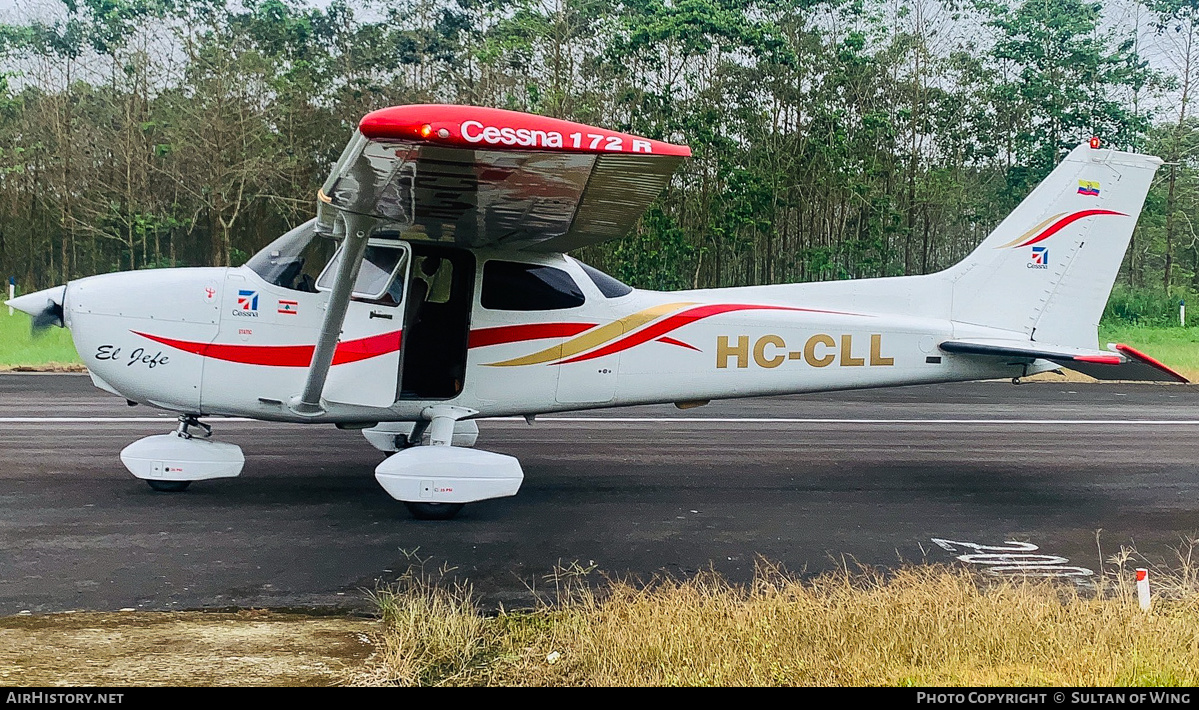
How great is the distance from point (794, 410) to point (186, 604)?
9761mm

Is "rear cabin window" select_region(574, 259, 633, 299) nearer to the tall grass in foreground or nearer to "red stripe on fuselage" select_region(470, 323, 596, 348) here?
"red stripe on fuselage" select_region(470, 323, 596, 348)

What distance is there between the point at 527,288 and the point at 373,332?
1.26m

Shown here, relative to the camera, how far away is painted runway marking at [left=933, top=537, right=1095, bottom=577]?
579 centimetres

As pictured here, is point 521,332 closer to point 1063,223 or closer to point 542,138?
point 542,138

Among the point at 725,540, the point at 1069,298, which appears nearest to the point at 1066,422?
the point at 1069,298

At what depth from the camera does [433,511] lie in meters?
6.77

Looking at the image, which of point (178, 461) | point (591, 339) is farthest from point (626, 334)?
point (178, 461)

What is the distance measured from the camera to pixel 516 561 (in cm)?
583

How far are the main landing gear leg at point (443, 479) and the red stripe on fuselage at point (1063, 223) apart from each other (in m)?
5.26

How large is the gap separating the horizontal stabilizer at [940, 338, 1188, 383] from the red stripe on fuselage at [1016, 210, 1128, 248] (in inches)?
39.7

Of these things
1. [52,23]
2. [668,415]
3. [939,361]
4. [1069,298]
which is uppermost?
[52,23]

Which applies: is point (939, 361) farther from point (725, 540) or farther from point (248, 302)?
point (248, 302)

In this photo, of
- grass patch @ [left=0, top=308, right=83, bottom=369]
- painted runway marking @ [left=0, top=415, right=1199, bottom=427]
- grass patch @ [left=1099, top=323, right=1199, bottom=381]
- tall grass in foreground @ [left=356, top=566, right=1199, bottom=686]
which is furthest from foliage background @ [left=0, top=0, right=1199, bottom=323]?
tall grass in foreground @ [left=356, top=566, right=1199, bottom=686]

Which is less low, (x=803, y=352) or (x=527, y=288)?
(x=527, y=288)
